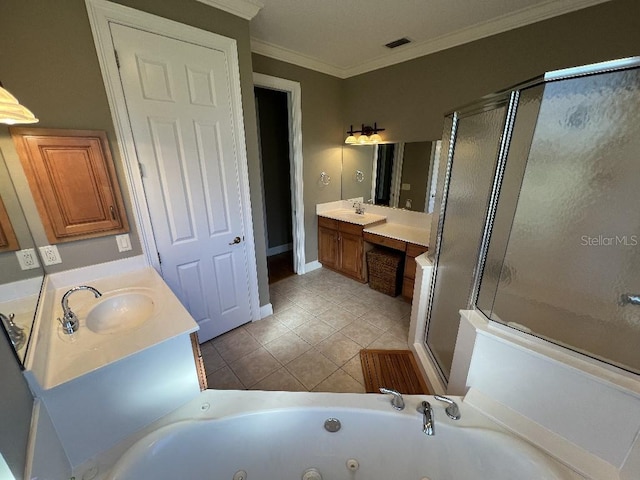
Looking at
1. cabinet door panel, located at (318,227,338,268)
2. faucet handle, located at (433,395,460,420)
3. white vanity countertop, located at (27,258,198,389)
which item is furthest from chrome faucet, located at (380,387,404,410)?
cabinet door panel, located at (318,227,338,268)

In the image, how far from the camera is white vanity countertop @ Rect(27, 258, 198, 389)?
0.97 metres

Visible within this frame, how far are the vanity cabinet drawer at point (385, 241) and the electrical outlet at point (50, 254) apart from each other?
2649 mm

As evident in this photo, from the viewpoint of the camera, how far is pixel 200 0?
5.56 feet

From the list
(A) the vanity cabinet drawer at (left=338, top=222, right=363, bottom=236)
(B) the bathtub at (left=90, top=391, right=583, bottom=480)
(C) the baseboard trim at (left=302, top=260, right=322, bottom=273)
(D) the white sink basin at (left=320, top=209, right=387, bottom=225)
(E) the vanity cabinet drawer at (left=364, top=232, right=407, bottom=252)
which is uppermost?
(D) the white sink basin at (left=320, top=209, right=387, bottom=225)

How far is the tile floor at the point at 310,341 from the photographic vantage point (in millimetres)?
1891

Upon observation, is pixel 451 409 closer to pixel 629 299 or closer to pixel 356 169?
pixel 629 299

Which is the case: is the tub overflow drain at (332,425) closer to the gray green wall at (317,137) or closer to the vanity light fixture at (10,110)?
the vanity light fixture at (10,110)

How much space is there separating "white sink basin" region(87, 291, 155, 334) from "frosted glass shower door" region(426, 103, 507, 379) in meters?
1.81

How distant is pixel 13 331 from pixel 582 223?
2.60 m

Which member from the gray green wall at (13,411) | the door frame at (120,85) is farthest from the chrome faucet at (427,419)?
the door frame at (120,85)

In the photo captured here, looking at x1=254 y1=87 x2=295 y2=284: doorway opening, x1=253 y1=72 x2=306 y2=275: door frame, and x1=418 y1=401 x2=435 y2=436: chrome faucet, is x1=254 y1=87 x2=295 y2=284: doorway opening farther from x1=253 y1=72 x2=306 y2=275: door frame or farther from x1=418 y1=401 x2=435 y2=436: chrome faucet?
x1=418 y1=401 x2=435 y2=436: chrome faucet

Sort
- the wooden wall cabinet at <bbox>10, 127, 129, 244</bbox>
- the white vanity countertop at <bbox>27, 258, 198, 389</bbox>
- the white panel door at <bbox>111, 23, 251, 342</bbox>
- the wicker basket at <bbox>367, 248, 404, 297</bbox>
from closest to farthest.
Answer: the white vanity countertop at <bbox>27, 258, 198, 389</bbox> → the wooden wall cabinet at <bbox>10, 127, 129, 244</bbox> → the white panel door at <bbox>111, 23, 251, 342</bbox> → the wicker basket at <bbox>367, 248, 404, 297</bbox>

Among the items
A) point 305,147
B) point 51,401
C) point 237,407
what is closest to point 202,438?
point 237,407

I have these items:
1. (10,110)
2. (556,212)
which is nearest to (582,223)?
(556,212)
